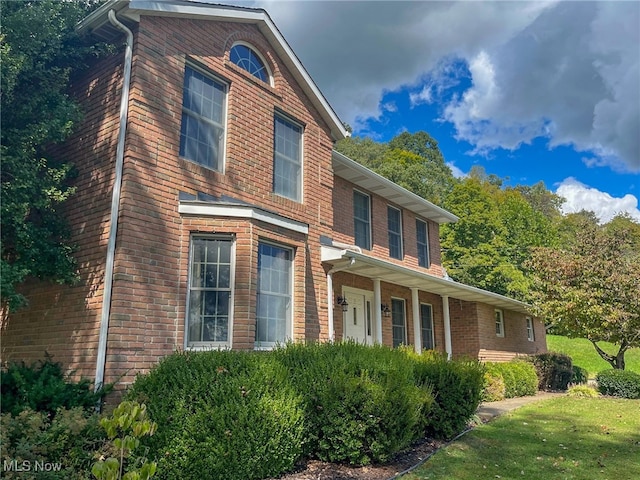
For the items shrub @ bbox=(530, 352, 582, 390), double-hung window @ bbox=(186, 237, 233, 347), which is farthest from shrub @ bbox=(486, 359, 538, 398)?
double-hung window @ bbox=(186, 237, 233, 347)

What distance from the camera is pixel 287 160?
10.1m

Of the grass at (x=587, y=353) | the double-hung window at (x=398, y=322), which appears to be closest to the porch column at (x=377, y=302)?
the double-hung window at (x=398, y=322)

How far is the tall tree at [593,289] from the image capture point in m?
14.3

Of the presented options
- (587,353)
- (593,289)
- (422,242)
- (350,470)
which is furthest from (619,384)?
(587,353)

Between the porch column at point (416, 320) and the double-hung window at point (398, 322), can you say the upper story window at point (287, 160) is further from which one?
the double-hung window at point (398, 322)

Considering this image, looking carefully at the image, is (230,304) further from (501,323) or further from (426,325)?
(501,323)

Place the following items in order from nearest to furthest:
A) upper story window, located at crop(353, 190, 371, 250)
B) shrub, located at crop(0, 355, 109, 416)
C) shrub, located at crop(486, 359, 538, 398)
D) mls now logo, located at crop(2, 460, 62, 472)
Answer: mls now logo, located at crop(2, 460, 62, 472), shrub, located at crop(0, 355, 109, 416), upper story window, located at crop(353, 190, 371, 250), shrub, located at crop(486, 359, 538, 398)

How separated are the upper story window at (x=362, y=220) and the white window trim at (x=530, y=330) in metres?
12.4

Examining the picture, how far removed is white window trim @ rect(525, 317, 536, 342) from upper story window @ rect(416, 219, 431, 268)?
8441 millimetres

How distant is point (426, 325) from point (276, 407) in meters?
12.0

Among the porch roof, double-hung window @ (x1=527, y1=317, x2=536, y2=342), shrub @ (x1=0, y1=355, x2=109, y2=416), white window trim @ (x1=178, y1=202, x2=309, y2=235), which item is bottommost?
shrub @ (x1=0, y1=355, x2=109, y2=416)

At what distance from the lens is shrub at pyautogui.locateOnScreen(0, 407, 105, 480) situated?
14.9 ft

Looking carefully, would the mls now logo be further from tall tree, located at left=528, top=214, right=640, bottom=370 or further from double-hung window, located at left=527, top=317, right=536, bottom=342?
double-hung window, located at left=527, top=317, right=536, bottom=342

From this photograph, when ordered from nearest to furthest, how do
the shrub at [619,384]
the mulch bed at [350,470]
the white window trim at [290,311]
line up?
the mulch bed at [350,470] → the white window trim at [290,311] → the shrub at [619,384]
